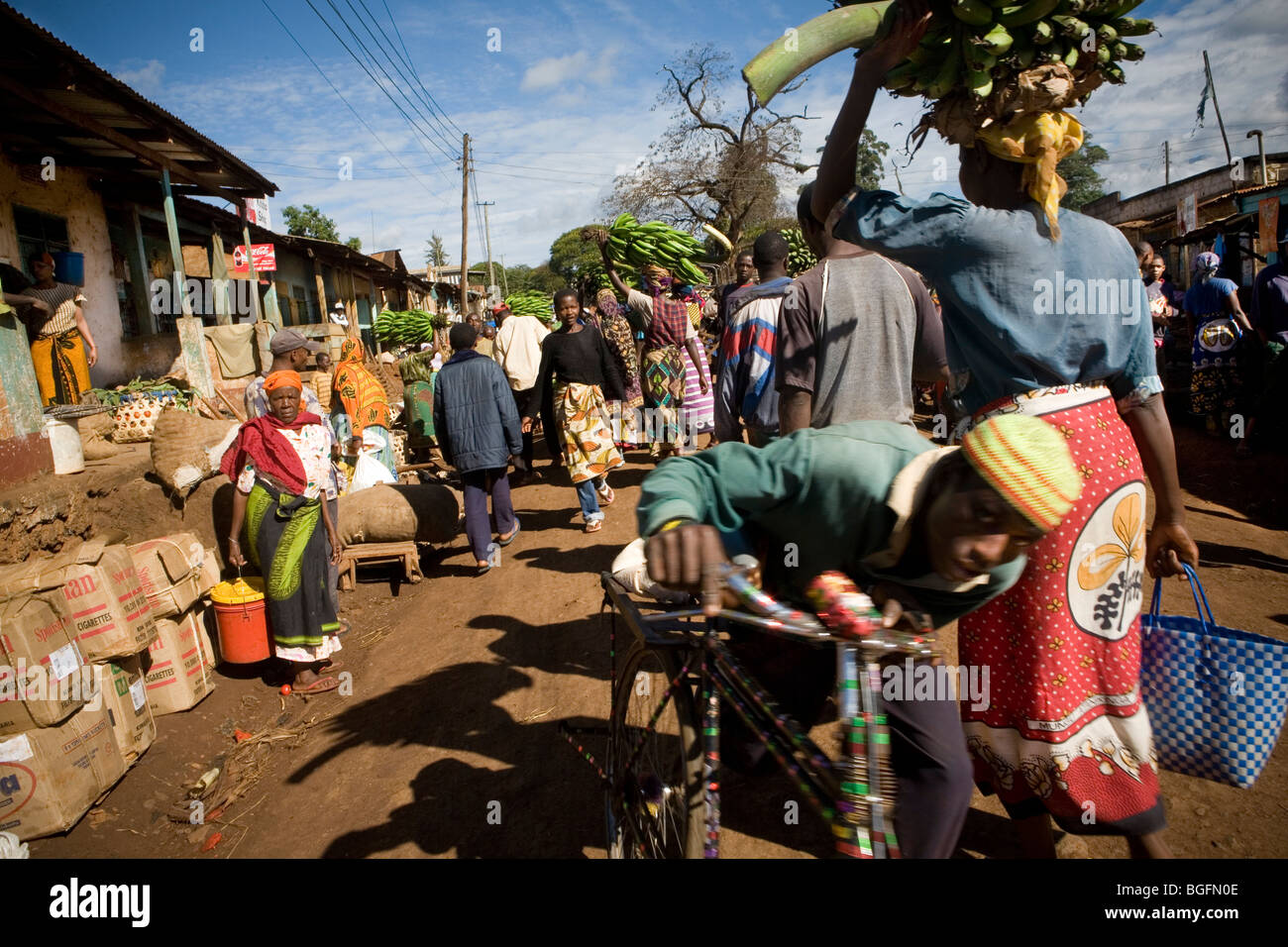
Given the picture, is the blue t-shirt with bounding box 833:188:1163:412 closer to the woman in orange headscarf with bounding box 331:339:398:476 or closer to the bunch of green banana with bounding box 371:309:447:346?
the woman in orange headscarf with bounding box 331:339:398:476

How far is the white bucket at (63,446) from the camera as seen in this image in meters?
5.31

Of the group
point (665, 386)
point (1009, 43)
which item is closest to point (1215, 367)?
point (665, 386)

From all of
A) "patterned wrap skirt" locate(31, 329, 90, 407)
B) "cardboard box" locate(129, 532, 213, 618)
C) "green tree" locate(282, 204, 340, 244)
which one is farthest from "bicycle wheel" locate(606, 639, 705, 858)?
"green tree" locate(282, 204, 340, 244)

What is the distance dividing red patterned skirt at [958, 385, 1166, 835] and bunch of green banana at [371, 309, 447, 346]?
14.2 m

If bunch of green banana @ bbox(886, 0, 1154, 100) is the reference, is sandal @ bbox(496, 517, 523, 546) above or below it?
below

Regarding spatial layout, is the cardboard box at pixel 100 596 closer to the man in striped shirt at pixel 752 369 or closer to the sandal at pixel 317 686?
the sandal at pixel 317 686

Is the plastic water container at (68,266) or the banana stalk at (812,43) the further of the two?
the plastic water container at (68,266)

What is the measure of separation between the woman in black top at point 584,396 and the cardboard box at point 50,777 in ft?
13.4

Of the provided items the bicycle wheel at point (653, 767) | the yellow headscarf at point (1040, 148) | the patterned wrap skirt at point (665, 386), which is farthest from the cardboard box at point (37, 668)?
the patterned wrap skirt at point (665, 386)

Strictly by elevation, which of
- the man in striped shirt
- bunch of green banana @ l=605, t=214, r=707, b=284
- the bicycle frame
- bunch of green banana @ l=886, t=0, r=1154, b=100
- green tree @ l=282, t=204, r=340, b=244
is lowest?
the bicycle frame

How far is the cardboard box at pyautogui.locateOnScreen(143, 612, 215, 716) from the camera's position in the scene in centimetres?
400

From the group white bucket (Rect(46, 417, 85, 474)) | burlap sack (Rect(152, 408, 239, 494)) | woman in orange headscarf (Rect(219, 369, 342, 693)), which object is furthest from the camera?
burlap sack (Rect(152, 408, 239, 494))

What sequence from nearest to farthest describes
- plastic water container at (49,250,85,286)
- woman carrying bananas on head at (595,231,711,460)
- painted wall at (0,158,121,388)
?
1. woman carrying bananas on head at (595,231,711,460)
2. painted wall at (0,158,121,388)
3. plastic water container at (49,250,85,286)
